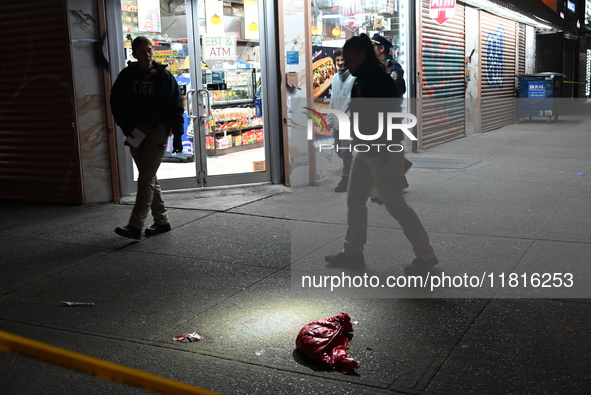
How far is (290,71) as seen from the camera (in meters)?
8.91

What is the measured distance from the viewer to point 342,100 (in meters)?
8.57

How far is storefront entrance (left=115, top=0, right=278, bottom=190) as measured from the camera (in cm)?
852

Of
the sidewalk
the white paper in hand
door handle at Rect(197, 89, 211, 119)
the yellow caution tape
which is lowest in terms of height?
the sidewalk

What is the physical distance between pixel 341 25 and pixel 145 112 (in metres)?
4.59

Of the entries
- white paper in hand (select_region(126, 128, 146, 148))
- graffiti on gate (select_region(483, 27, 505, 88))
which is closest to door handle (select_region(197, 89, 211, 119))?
white paper in hand (select_region(126, 128, 146, 148))

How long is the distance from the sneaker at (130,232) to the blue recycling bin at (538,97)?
15.3m

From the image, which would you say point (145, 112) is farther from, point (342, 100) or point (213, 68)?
point (342, 100)

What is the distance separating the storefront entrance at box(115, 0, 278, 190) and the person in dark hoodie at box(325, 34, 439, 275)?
12.7 ft

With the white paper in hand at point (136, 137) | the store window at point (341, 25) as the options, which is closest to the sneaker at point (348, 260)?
the white paper in hand at point (136, 137)

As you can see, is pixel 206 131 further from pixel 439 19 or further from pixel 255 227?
pixel 439 19

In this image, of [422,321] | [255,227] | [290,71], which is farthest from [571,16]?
[422,321]

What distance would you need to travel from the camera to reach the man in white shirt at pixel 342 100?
842 centimetres

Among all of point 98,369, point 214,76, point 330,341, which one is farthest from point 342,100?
point 98,369

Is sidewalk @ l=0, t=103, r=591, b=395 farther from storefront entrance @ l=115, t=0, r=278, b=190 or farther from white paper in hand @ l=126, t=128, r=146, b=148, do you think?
white paper in hand @ l=126, t=128, r=146, b=148
